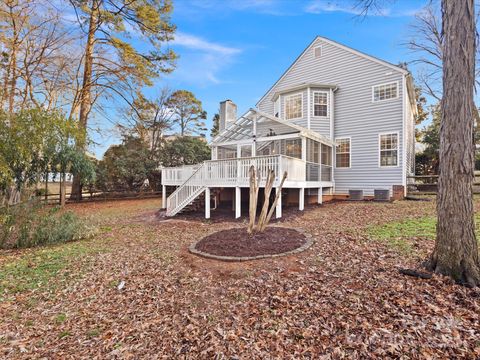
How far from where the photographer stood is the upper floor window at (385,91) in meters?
12.7

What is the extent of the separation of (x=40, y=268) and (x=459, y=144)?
810 cm

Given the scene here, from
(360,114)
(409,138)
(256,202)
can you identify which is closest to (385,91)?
(360,114)

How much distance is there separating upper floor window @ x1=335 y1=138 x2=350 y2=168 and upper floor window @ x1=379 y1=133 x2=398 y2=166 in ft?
5.31

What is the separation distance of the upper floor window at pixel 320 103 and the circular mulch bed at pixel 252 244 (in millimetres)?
9422

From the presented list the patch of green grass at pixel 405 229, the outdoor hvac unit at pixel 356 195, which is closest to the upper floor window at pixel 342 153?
the outdoor hvac unit at pixel 356 195

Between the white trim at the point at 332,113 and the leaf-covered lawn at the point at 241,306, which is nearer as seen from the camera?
the leaf-covered lawn at the point at 241,306

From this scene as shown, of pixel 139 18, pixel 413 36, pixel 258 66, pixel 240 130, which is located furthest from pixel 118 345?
pixel 413 36

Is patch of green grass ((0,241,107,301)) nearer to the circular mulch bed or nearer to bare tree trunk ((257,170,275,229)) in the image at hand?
the circular mulch bed

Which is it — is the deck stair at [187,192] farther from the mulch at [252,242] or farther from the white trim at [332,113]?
the white trim at [332,113]

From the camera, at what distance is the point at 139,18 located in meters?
17.0

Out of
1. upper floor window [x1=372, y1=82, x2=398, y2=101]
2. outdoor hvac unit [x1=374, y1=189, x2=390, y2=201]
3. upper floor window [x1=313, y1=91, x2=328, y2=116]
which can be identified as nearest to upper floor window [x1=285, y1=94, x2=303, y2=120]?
upper floor window [x1=313, y1=91, x2=328, y2=116]

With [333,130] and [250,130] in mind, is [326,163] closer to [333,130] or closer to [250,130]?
[333,130]

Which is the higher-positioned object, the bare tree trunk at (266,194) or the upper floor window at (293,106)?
the upper floor window at (293,106)

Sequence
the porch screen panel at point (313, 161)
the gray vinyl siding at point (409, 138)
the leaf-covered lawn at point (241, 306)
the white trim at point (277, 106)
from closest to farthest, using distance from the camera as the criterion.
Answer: the leaf-covered lawn at point (241, 306), the porch screen panel at point (313, 161), the gray vinyl siding at point (409, 138), the white trim at point (277, 106)
